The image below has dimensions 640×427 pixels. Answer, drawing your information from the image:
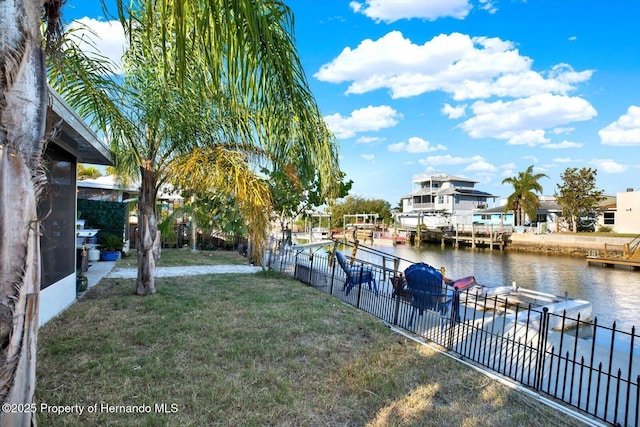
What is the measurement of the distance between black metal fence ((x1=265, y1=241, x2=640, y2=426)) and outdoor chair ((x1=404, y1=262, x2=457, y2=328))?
135mm

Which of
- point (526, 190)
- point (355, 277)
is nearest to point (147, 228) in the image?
point (355, 277)

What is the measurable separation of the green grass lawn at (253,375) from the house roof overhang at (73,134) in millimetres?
2259

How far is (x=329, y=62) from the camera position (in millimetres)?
4387

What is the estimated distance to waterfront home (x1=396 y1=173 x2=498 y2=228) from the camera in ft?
174

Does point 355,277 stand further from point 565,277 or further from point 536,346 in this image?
point 565,277

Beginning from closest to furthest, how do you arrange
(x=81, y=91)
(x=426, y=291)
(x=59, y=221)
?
(x=81, y=91) < (x=59, y=221) < (x=426, y=291)

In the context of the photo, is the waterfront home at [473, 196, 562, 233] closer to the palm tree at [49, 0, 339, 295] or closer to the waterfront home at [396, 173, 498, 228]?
the waterfront home at [396, 173, 498, 228]

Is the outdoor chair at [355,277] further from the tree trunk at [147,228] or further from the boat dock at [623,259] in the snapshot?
the boat dock at [623,259]

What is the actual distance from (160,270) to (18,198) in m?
9.29

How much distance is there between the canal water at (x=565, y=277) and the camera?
42.7 feet

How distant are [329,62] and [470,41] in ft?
40.9

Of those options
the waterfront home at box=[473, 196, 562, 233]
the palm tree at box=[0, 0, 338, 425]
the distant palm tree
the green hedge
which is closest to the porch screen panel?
the palm tree at box=[0, 0, 338, 425]

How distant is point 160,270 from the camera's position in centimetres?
1027

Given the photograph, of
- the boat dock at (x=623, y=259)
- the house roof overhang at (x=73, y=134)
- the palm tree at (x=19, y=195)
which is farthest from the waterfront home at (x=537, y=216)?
the palm tree at (x=19, y=195)
